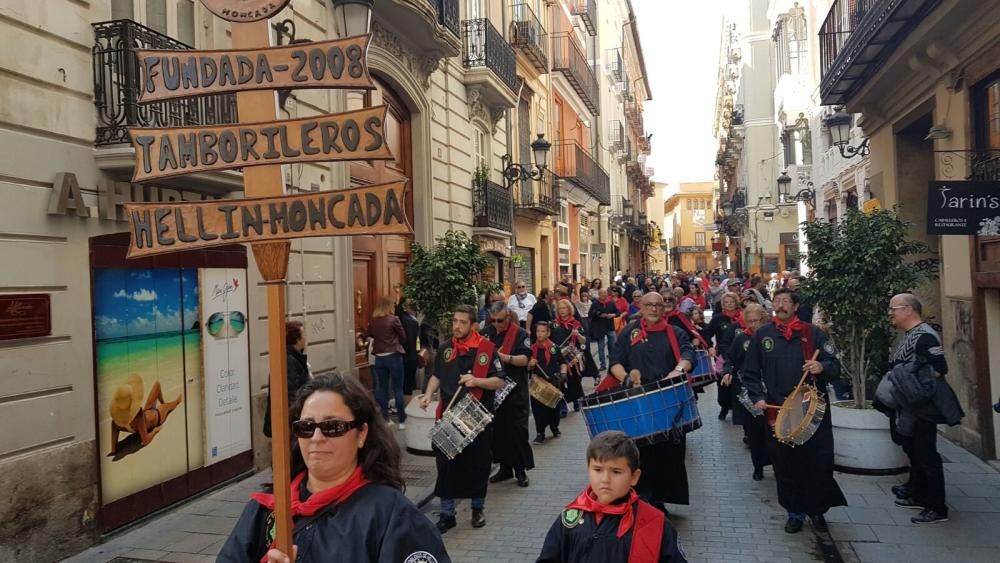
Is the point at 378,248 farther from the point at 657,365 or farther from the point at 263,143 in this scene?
the point at 263,143

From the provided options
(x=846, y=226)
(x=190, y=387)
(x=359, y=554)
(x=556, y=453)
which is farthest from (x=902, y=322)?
(x=190, y=387)

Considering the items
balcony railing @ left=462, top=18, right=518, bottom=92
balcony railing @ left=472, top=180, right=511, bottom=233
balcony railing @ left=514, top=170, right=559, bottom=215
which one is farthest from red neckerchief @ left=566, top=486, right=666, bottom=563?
balcony railing @ left=514, top=170, right=559, bottom=215

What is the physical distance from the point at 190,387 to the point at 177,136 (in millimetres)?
5412

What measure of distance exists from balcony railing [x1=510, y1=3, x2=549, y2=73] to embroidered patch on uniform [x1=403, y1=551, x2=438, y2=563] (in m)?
19.3

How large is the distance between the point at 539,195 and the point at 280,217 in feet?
63.5

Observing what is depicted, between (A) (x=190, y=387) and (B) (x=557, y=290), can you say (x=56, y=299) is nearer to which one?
(A) (x=190, y=387)

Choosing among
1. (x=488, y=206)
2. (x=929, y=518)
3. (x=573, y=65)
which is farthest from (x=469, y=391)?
(x=573, y=65)

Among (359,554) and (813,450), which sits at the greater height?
(359,554)

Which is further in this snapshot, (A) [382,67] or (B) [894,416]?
(A) [382,67]

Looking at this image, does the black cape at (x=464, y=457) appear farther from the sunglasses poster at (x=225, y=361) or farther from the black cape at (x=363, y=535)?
the black cape at (x=363, y=535)

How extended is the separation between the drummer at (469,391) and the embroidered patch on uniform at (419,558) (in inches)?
170

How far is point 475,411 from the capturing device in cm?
666

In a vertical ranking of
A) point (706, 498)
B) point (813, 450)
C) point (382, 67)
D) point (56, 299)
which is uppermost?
point (382, 67)

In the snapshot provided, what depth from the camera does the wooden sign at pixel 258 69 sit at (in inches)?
116
